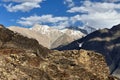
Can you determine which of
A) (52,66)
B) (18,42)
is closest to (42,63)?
(52,66)

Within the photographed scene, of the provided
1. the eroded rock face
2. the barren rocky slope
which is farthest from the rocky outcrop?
the eroded rock face

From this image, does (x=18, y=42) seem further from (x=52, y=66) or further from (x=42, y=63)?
(x=42, y=63)

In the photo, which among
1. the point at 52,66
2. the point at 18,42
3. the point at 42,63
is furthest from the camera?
the point at 18,42

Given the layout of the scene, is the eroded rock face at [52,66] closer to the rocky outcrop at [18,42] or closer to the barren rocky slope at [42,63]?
the barren rocky slope at [42,63]

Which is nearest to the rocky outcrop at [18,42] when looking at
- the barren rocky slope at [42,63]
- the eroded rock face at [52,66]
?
the barren rocky slope at [42,63]

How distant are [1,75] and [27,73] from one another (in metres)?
2.51

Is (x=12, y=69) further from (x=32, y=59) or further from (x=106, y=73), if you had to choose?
(x=106, y=73)

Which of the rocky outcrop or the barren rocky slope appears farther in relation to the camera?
the rocky outcrop

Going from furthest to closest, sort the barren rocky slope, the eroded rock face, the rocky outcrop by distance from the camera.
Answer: the rocky outcrop, the barren rocky slope, the eroded rock face

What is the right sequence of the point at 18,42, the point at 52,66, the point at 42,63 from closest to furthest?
the point at 42,63 < the point at 52,66 < the point at 18,42

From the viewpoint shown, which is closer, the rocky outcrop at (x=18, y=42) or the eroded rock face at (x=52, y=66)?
the eroded rock face at (x=52, y=66)

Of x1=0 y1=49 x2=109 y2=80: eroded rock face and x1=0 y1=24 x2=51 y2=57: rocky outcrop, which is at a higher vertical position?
x1=0 y1=24 x2=51 y2=57: rocky outcrop

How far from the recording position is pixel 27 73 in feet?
76.1

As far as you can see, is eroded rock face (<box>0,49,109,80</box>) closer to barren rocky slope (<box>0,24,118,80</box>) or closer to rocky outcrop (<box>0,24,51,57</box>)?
barren rocky slope (<box>0,24,118,80</box>)
